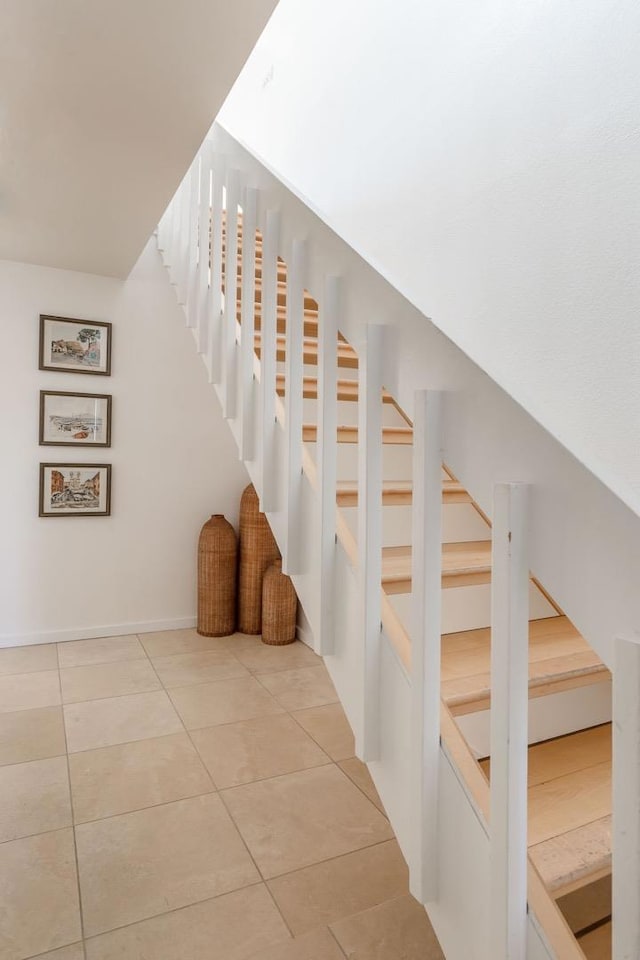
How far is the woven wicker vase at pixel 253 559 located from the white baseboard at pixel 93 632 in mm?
417

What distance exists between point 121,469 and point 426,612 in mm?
3160

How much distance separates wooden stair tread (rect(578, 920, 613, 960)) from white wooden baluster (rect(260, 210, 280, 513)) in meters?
1.10

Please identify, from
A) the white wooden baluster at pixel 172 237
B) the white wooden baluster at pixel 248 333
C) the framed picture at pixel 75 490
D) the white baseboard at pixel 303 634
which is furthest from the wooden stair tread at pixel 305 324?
the white baseboard at pixel 303 634

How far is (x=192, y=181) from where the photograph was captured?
258 cm

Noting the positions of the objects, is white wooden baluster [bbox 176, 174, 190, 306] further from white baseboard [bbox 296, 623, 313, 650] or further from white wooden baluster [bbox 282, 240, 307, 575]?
white baseboard [bbox 296, 623, 313, 650]

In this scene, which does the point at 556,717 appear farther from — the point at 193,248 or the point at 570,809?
the point at 193,248

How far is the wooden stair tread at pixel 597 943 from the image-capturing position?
109 cm

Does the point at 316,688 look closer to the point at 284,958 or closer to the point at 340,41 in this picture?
the point at 284,958

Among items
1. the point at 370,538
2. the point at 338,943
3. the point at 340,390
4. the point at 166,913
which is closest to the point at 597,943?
the point at 338,943

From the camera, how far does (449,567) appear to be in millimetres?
1457

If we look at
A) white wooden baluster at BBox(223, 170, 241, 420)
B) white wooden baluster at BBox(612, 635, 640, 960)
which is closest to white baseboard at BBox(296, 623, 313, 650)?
white wooden baluster at BBox(223, 170, 241, 420)

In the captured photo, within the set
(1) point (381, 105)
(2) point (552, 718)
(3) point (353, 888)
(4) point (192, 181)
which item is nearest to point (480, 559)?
(2) point (552, 718)

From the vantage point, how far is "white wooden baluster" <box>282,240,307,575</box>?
138cm

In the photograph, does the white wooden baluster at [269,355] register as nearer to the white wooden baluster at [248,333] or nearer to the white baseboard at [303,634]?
the white wooden baluster at [248,333]
